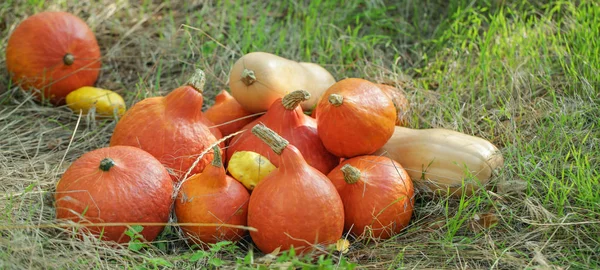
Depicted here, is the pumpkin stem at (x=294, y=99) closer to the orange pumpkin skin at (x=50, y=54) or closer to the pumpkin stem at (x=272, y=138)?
the pumpkin stem at (x=272, y=138)

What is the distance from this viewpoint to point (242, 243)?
3.10 m

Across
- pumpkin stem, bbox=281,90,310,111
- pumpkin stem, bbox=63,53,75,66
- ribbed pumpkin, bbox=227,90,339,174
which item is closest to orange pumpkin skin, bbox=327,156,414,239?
ribbed pumpkin, bbox=227,90,339,174

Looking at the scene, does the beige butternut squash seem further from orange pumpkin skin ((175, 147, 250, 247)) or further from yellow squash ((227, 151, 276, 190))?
orange pumpkin skin ((175, 147, 250, 247))

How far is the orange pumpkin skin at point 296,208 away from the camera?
279 cm

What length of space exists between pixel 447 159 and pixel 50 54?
2632 millimetres

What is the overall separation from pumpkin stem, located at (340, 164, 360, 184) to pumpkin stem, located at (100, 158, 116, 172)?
1011 mm

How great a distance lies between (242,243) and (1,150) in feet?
5.06

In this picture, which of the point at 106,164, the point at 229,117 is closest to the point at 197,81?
the point at 229,117

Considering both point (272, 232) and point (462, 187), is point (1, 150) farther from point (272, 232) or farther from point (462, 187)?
point (462, 187)

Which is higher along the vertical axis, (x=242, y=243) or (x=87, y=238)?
(x=87, y=238)

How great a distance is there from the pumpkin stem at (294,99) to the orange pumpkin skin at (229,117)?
0.40 m

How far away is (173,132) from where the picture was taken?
3258mm

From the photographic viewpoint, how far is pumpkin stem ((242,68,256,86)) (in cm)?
343

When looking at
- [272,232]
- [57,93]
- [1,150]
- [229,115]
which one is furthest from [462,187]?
[57,93]
